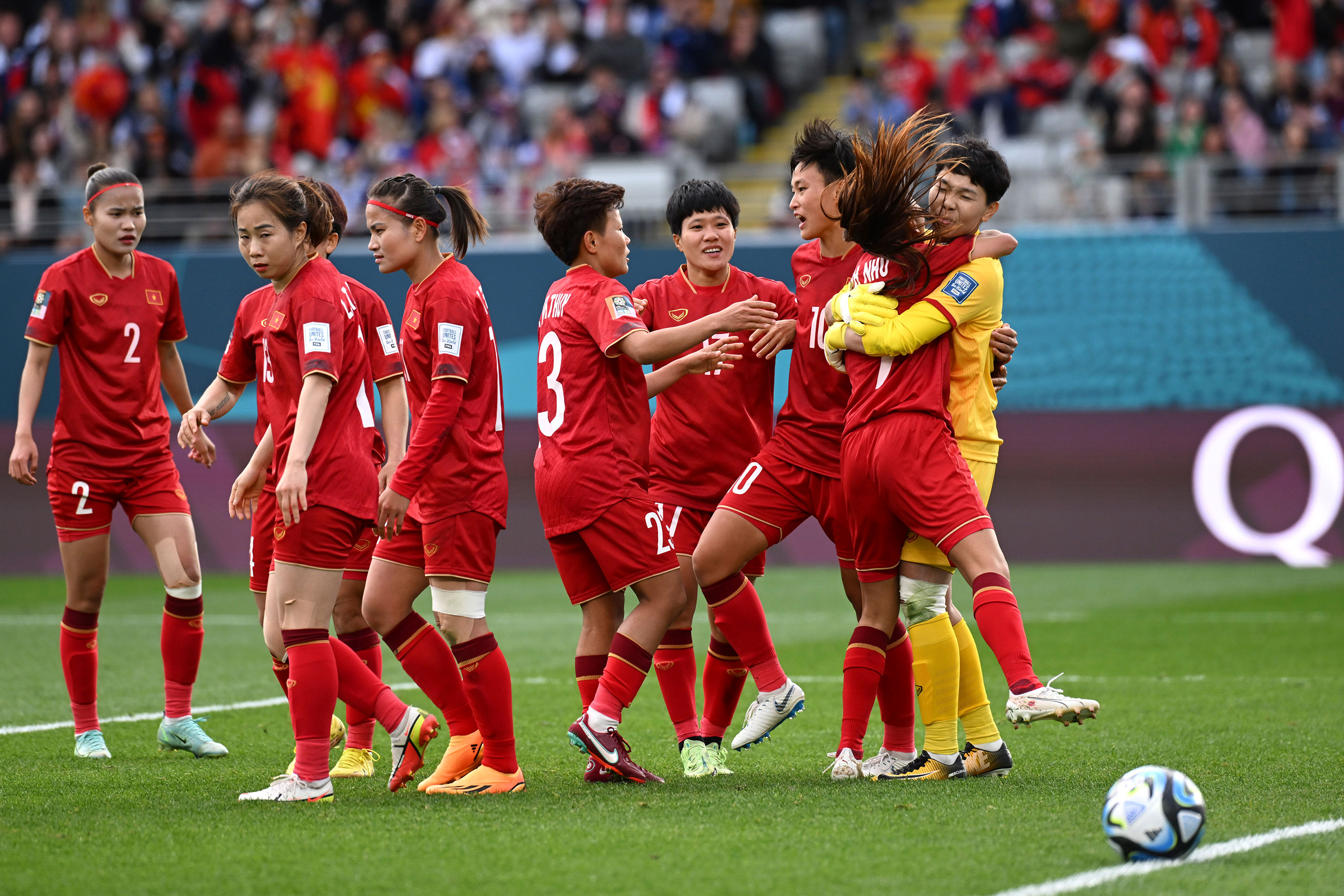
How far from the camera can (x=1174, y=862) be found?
4016 millimetres

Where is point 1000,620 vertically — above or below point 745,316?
below

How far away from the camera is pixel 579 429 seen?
5.26 meters

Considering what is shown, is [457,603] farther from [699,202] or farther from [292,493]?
[699,202]

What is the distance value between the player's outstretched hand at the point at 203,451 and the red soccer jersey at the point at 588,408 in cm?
138

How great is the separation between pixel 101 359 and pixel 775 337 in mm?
3073

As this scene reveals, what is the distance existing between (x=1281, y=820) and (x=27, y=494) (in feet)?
39.6

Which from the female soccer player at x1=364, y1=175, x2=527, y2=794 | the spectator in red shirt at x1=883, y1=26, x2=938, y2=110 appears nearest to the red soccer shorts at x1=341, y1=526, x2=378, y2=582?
the female soccer player at x1=364, y1=175, x2=527, y2=794

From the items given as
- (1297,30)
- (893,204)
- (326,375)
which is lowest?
(326,375)

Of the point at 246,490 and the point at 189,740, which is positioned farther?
the point at 189,740

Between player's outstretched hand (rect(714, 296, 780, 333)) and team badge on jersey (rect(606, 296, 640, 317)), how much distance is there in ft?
0.98

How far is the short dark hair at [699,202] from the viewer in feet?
18.7

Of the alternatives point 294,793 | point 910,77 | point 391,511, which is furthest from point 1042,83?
point 294,793

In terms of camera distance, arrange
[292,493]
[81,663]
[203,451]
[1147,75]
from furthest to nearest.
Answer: [1147,75] → [81,663] → [203,451] → [292,493]

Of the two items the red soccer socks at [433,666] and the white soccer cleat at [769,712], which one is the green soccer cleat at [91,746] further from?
the white soccer cleat at [769,712]
